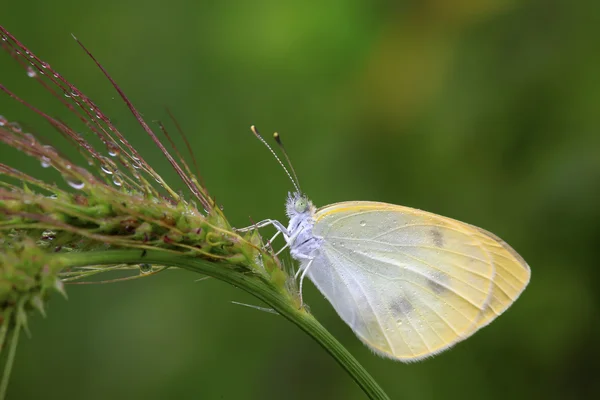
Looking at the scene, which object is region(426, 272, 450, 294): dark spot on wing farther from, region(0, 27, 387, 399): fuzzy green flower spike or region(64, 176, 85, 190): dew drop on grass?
region(64, 176, 85, 190): dew drop on grass

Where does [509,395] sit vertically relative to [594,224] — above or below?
below

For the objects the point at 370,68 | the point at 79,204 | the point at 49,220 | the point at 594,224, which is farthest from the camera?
the point at 370,68

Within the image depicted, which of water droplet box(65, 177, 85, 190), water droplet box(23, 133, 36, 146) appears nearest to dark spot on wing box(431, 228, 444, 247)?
water droplet box(65, 177, 85, 190)

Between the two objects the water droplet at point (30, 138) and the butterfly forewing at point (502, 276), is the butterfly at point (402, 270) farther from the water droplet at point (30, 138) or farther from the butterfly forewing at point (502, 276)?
the water droplet at point (30, 138)

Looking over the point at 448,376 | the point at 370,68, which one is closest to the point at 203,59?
the point at 370,68

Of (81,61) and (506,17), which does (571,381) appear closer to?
(506,17)

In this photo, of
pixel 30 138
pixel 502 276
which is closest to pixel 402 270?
pixel 502 276

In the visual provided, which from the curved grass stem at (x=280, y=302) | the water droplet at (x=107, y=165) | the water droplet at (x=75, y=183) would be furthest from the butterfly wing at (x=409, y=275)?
the water droplet at (x=75, y=183)

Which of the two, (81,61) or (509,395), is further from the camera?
(81,61)
